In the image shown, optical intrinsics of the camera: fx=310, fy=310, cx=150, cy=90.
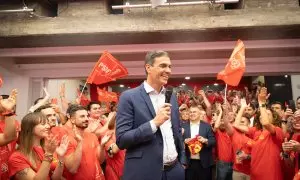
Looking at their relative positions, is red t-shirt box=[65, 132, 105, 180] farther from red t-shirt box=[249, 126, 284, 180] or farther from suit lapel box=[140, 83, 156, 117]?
red t-shirt box=[249, 126, 284, 180]

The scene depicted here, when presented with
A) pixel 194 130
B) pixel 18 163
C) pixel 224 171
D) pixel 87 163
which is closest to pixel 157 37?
pixel 194 130

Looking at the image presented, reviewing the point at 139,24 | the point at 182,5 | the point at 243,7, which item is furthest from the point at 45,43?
the point at 243,7

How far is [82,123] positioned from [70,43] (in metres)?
3.75

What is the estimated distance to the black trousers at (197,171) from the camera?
492cm

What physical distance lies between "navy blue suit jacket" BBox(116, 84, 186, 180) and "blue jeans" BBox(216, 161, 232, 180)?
2965 mm

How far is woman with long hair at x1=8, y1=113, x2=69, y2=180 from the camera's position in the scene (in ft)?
7.95

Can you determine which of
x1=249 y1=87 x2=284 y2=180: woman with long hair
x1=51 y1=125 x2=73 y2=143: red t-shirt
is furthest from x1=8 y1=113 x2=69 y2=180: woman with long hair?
x1=249 y1=87 x2=284 y2=180: woman with long hair

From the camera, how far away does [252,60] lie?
7.24 m

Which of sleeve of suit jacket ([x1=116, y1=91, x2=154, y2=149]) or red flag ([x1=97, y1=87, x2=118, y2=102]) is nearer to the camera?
sleeve of suit jacket ([x1=116, y1=91, x2=154, y2=149])

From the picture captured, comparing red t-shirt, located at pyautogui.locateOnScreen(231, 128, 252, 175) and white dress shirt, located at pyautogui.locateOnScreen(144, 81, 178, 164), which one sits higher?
white dress shirt, located at pyautogui.locateOnScreen(144, 81, 178, 164)

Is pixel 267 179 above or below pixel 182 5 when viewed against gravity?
below

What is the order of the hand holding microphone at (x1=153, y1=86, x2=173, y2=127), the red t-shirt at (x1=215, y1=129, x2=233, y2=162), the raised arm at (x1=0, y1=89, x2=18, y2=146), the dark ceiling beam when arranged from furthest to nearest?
the dark ceiling beam
the red t-shirt at (x1=215, y1=129, x2=233, y2=162)
the raised arm at (x1=0, y1=89, x2=18, y2=146)
the hand holding microphone at (x1=153, y1=86, x2=173, y2=127)

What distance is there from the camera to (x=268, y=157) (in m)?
4.02

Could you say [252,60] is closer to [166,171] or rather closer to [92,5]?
[92,5]
